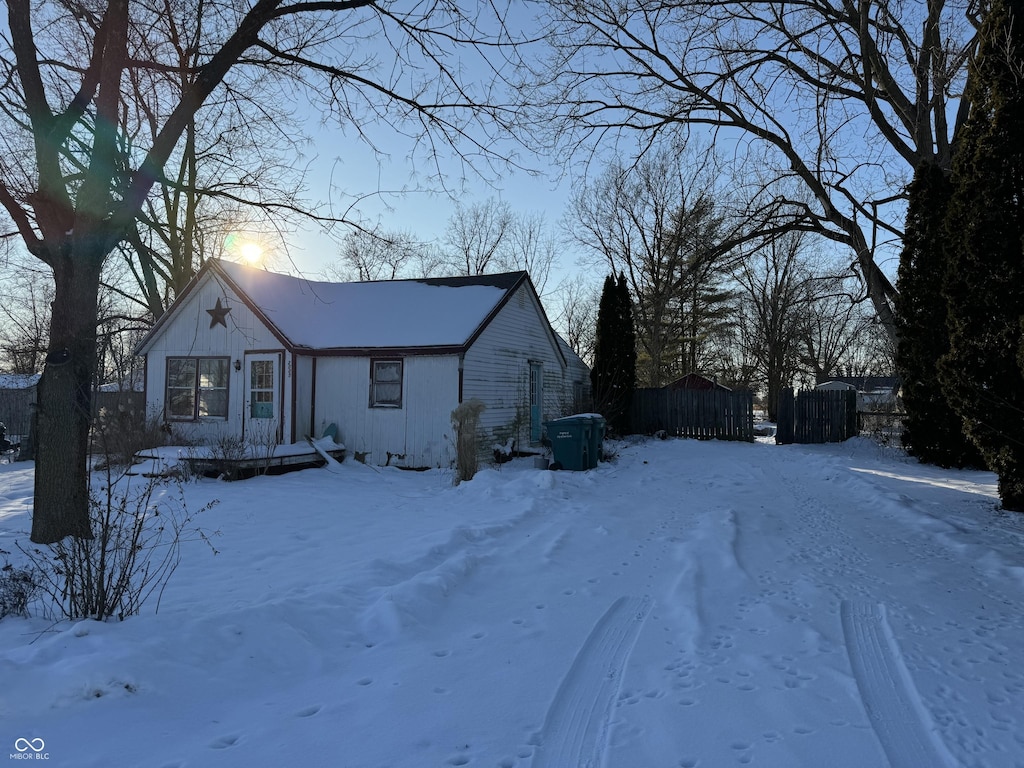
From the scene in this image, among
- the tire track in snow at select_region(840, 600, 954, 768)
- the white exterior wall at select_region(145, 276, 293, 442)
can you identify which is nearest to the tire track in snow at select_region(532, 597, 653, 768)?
the tire track in snow at select_region(840, 600, 954, 768)

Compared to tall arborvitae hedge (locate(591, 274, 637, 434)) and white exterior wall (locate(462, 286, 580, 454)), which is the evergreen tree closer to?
tall arborvitae hedge (locate(591, 274, 637, 434))

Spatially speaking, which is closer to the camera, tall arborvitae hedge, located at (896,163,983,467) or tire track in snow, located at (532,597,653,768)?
tire track in snow, located at (532,597,653,768)

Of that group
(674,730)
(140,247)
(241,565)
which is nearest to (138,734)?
(674,730)

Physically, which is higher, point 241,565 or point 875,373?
point 875,373

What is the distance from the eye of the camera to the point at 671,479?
12.9 metres

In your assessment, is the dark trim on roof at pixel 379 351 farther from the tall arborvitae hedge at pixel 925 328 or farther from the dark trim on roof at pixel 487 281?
the tall arborvitae hedge at pixel 925 328

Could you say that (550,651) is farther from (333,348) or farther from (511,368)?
(511,368)

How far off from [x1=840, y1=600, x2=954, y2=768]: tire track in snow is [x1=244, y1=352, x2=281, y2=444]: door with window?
13339 mm

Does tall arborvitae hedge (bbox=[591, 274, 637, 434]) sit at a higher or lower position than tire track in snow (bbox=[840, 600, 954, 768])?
higher

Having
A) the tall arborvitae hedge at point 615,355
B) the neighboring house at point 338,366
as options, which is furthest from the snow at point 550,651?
the tall arborvitae hedge at point 615,355

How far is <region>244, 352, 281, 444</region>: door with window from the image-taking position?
49.6 ft

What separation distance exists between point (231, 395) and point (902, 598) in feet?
48.8

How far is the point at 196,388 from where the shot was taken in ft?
52.7

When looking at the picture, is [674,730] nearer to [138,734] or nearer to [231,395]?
[138,734]
